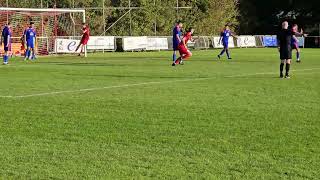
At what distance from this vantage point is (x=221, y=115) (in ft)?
36.5

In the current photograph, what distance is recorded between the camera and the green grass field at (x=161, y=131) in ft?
23.5

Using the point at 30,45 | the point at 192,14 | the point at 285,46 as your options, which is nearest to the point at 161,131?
the point at 285,46

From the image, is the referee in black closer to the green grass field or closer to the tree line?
the green grass field

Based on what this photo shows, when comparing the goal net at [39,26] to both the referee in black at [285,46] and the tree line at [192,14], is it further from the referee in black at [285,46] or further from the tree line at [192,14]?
the referee in black at [285,46]

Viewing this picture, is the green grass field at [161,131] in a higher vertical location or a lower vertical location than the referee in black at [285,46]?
lower

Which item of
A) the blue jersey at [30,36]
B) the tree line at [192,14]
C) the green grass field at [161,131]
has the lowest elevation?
the green grass field at [161,131]

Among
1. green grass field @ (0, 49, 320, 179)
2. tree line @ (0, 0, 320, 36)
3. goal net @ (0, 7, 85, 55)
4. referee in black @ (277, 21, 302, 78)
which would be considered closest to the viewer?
green grass field @ (0, 49, 320, 179)

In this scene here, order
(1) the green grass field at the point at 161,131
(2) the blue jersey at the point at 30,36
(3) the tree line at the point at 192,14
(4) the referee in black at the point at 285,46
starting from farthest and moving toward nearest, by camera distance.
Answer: (3) the tree line at the point at 192,14, (2) the blue jersey at the point at 30,36, (4) the referee in black at the point at 285,46, (1) the green grass field at the point at 161,131

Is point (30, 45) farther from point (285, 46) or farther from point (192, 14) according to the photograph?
point (192, 14)

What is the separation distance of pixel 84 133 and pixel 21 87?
25.6ft

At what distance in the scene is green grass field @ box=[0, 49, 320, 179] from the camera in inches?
282

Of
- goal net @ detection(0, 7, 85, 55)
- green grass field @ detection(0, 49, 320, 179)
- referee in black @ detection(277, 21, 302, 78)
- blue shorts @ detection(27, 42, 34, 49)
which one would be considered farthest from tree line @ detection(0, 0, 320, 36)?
green grass field @ detection(0, 49, 320, 179)

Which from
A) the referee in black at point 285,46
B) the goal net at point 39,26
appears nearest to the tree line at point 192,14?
the goal net at point 39,26

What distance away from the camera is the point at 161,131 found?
954 centimetres
